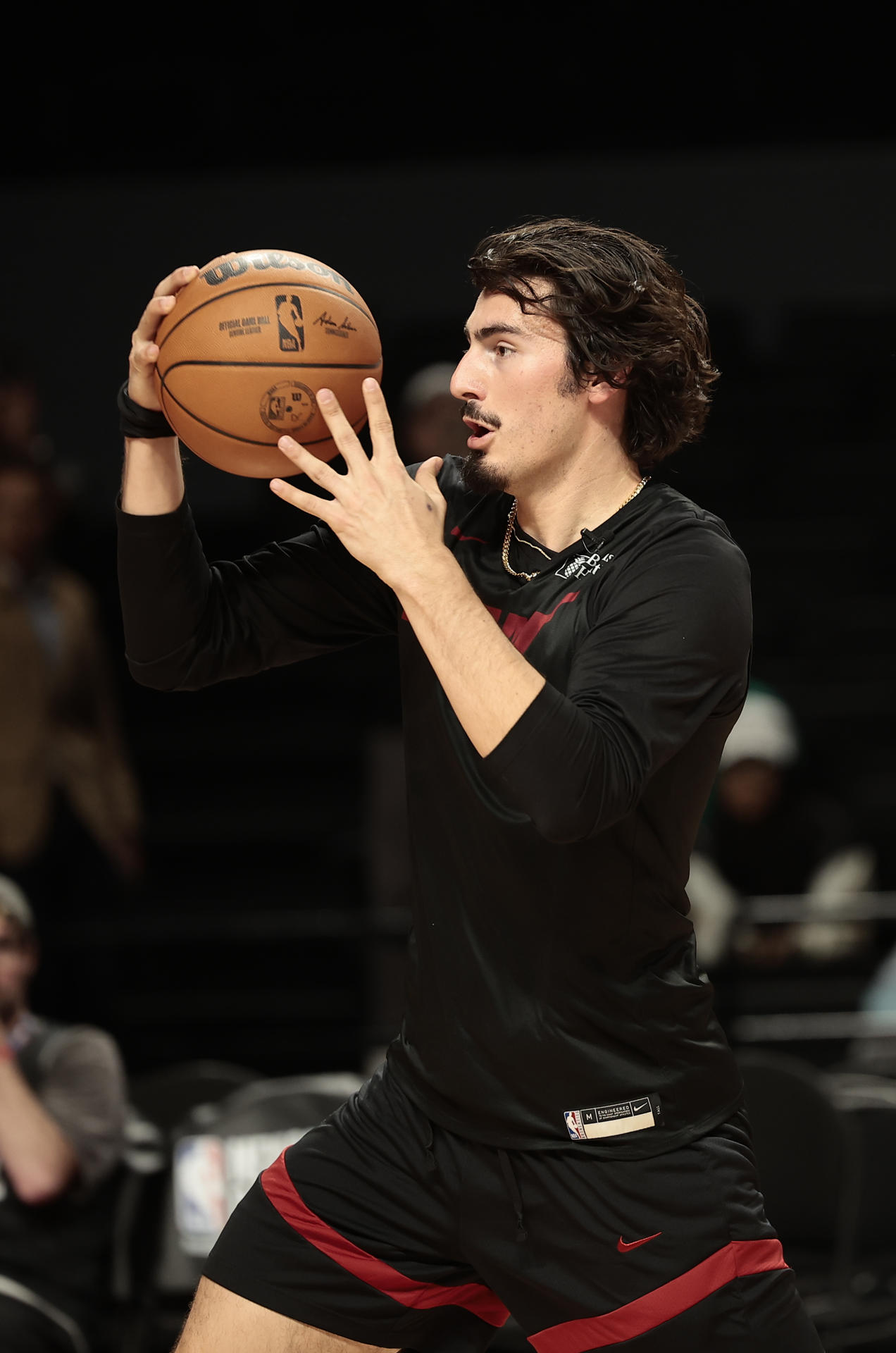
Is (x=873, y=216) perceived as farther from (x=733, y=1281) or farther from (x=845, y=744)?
(x=733, y=1281)

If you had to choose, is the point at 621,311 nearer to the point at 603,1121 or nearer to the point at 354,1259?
the point at 603,1121

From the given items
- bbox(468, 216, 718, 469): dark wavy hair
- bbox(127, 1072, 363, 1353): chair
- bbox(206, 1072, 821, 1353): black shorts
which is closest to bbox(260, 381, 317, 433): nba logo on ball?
bbox(468, 216, 718, 469): dark wavy hair

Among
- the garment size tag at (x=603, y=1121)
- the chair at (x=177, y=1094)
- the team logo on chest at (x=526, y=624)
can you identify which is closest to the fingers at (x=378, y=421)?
the team logo on chest at (x=526, y=624)

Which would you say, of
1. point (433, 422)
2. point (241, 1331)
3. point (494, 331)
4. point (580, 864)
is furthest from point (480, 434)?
point (433, 422)

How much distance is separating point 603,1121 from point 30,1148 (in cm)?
196

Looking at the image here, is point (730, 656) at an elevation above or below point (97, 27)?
below

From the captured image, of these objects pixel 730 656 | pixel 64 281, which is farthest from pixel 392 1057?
pixel 64 281

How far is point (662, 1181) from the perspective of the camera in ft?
7.51

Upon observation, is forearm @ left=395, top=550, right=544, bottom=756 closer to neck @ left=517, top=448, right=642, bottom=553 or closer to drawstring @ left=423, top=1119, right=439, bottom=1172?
neck @ left=517, top=448, right=642, bottom=553

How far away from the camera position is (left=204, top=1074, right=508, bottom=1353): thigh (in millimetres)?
2373

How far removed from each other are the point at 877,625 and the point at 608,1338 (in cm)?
647

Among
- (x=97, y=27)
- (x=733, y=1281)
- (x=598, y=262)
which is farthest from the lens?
(x=97, y=27)

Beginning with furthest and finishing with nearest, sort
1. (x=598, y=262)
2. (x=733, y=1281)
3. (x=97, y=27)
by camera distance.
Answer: (x=97, y=27), (x=598, y=262), (x=733, y=1281)

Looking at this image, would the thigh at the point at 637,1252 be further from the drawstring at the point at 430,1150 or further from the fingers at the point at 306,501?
the fingers at the point at 306,501
